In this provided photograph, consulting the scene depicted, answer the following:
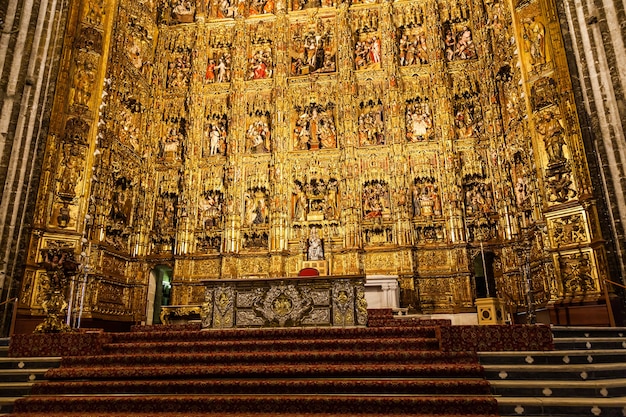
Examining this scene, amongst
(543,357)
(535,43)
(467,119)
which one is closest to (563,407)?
(543,357)

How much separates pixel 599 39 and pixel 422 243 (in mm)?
6555

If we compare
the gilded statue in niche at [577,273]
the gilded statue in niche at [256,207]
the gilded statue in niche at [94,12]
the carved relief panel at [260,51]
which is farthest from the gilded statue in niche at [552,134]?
the gilded statue in niche at [94,12]

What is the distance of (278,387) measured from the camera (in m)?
5.08

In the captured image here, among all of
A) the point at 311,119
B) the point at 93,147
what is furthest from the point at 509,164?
the point at 93,147

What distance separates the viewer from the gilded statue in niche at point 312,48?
48.7ft

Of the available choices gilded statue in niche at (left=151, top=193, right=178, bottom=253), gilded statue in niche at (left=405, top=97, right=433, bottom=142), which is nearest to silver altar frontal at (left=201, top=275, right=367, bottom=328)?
gilded statue in niche at (left=151, top=193, right=178, bottom=253)

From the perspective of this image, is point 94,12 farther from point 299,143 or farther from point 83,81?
point 299,143

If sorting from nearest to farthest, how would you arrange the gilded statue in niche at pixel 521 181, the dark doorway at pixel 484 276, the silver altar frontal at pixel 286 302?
1. the silver altar frontal at pixel 286 302
2. the gilded statue in niche at pixel 521 181
3. the dark doorway at pixel 484 276

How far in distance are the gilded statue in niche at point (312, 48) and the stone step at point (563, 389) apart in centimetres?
1205

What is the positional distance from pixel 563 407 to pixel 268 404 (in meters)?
3.11

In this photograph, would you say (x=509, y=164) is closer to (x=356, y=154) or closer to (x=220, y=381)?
(x=356, y=154)

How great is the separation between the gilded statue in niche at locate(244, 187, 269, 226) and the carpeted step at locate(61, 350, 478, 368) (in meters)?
7.84

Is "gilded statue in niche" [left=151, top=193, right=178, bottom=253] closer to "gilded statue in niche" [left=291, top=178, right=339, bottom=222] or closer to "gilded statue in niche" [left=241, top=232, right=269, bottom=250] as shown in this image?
"gilded statue in niche" [left=241, top=232, right=269, bottom=250]

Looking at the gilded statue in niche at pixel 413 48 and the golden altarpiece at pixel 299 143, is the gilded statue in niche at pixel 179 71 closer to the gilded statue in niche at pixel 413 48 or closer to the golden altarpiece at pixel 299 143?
the golden altarpiece at pixel 299 143
